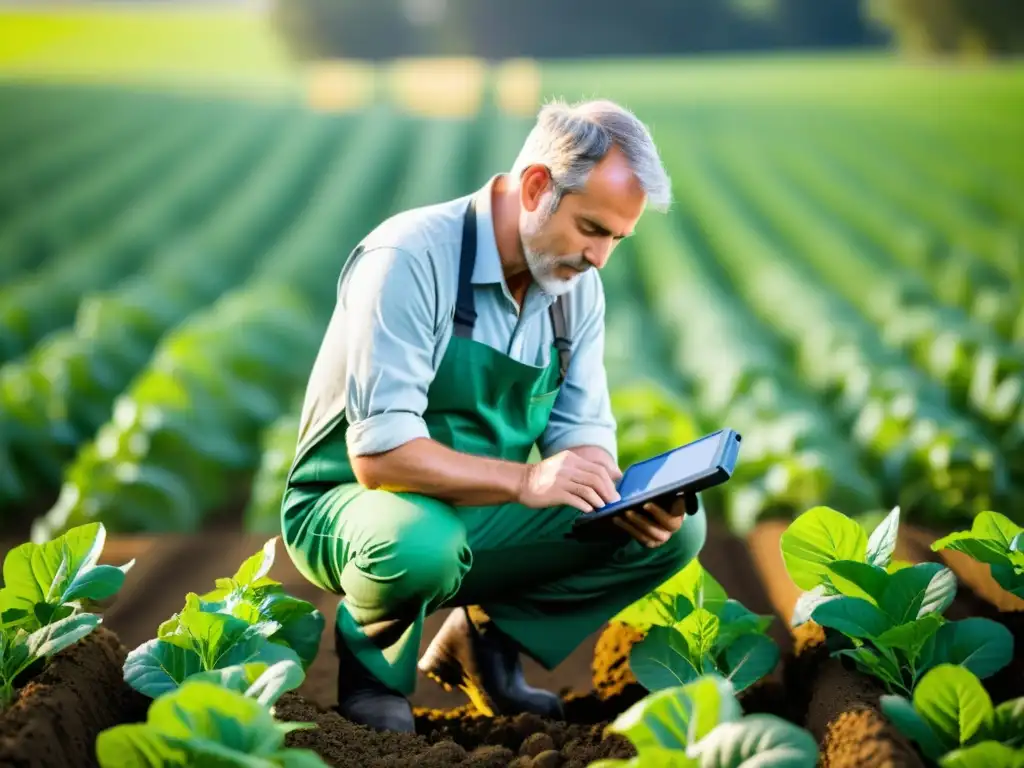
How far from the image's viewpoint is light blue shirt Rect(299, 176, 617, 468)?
228 cm

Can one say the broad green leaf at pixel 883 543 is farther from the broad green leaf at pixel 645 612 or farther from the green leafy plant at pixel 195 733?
the green leafy plant at pixel 195 733

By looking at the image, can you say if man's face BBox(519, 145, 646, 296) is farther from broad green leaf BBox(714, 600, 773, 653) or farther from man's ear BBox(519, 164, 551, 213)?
broad green leaf BBox(714, 600, 773, 653)

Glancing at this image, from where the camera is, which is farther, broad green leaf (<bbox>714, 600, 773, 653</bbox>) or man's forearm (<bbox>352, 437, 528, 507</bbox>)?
broad green leaf (<bbox>714, 600, 773, 653</bbox>)

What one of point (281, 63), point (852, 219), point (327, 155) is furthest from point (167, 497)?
point (281, 63)

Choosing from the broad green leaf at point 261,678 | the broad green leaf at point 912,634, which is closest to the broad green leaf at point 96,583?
the broad green leaf at point 261,678

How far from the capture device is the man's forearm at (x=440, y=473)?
2287 millimetres

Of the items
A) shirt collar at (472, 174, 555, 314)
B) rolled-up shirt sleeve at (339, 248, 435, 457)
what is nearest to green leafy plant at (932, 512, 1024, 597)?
shirt collar at (472, 174, 555, 314)

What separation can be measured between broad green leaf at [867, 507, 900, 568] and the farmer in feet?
1.12

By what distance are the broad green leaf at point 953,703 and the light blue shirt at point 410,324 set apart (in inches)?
36.6

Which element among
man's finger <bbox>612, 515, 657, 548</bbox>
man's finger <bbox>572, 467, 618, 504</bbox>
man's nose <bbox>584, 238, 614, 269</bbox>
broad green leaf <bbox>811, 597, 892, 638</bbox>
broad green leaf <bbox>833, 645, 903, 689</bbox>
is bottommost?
broad green leaf <bbox>833, 645, 903, 689</bbox>

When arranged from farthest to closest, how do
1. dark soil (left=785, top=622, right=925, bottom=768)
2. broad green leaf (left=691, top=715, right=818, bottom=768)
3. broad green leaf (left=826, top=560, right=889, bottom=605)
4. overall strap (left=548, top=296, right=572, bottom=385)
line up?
overall strap (left=548, top=296, right=572, bottom=385), broad green leaf (left=826, top=560, right=889, bottom=605), dark soil (left=785, top=622, right=925, bottom=768), broad green leaf (left=691, top=715, right=818, bottom=768)

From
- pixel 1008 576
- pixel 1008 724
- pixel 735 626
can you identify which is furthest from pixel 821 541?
pixel 1008 724

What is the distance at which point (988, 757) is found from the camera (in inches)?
67.6

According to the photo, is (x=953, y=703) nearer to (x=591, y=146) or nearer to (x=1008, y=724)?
(x=1008, y=724)
